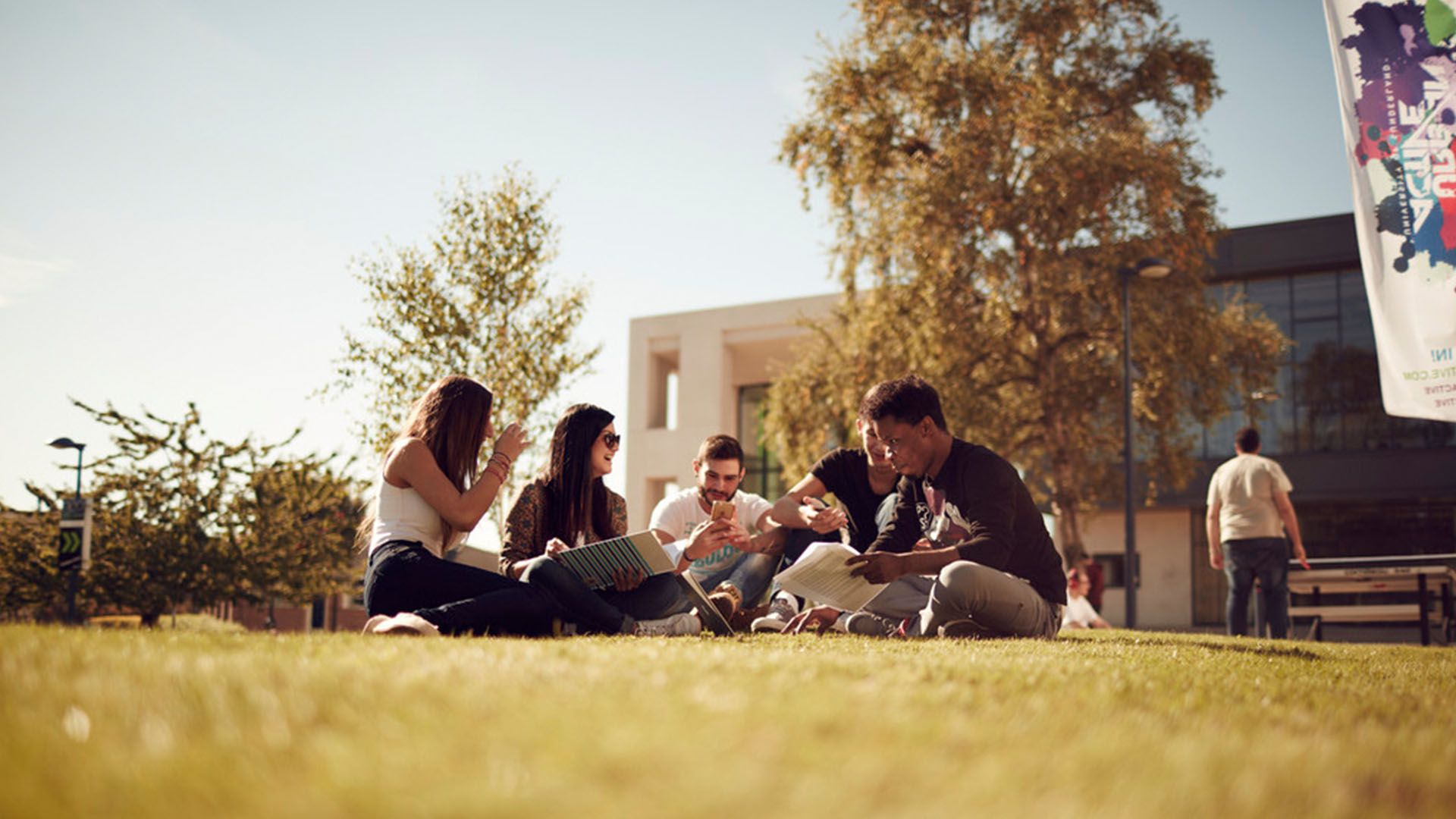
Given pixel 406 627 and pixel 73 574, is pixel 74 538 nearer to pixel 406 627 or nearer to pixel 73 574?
pixel 73 574

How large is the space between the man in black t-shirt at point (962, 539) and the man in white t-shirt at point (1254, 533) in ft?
18.2

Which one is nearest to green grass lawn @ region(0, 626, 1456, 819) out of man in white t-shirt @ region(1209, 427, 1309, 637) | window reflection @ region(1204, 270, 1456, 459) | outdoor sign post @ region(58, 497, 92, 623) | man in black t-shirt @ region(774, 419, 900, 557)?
man in black t-shirt @ region(774, 419, 900, 557)

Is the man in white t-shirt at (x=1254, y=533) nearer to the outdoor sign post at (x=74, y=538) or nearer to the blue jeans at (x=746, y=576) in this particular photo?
the blue jeans at (x=746, y=576)

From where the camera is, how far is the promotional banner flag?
6234 mm

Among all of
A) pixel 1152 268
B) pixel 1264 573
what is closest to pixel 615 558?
pixel 1264 573

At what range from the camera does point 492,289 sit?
20.3 meters

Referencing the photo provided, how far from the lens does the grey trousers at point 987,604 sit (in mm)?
6547

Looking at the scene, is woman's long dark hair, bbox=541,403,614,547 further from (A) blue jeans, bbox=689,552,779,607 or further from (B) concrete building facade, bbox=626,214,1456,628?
(B) concrete building facade, bbox=626,214,1456,628

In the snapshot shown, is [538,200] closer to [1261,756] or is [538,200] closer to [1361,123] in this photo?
[1361,123]

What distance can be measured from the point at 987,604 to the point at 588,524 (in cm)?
256

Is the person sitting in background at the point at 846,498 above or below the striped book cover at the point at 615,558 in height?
above

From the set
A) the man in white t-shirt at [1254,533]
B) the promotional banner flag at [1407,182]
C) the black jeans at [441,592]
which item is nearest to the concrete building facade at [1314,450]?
the man in white t-shirt at [1254,533]

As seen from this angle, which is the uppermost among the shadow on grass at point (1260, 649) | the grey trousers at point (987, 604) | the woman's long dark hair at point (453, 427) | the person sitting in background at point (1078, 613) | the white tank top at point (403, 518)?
the woman's long dark hair at point (453, 427)

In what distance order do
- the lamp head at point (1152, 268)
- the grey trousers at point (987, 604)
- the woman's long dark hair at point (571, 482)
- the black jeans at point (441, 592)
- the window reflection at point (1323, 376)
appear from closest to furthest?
1. the black jeans at point (441, 592)
2. the grey trousers at point (987, 604)
3. the woman's long dark hair at point (571, 482)
4. the lamp head at point (1152, 268)
5. the window reflection at point (1323, 376)
